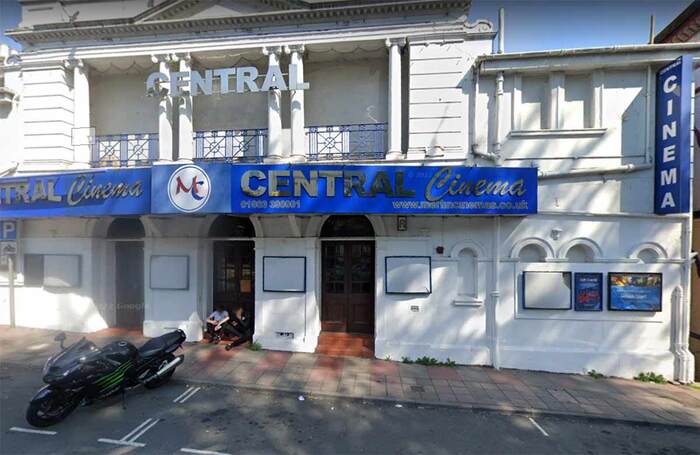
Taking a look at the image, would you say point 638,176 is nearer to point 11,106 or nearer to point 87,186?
point 87,186

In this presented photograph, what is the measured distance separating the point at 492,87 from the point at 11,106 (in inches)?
525

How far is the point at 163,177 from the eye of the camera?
21.7 ft

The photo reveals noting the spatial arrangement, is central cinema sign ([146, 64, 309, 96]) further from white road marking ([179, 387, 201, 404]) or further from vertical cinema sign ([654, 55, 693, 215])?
vertical cinema sign ([654, 55, 693, 215])

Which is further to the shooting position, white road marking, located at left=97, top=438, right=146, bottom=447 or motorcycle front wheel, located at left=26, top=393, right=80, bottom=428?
motorcycle front wheel, located at left=26, top=393, right=80, bottom=428

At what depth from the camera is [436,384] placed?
20.8 feet

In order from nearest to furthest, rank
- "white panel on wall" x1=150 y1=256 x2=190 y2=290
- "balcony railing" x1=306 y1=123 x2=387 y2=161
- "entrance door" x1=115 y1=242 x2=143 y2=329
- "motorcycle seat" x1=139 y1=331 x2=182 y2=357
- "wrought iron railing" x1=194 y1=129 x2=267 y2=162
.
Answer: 1. "motorcycle seat" x1=139 y1=331 x2=182 y2=357
2. "balcony railing" x1=306 y1=123 x2=387 y2=161
3. "white panel on wall" x1=150 y1=256 x2=190 y2=290
4. "wrought iron railing" x1=194 y1=129 x2=267 y2=162
5. "entrance door" x1=115 y1=242 x2=143 y2=329

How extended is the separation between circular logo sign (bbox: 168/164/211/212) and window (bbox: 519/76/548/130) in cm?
736

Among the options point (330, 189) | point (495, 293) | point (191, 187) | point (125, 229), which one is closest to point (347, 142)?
point (330, 189)

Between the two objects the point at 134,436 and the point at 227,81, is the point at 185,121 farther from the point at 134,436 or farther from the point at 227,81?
the point at 134,436

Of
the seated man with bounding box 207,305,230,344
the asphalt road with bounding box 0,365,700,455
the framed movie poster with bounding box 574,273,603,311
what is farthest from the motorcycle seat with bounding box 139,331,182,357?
the framed movie poster with bounding box 574,273,603,311

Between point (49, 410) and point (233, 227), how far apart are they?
5.28 metres

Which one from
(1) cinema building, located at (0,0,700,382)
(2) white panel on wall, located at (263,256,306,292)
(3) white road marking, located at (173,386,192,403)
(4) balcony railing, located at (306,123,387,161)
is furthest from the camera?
(4) balcony railing, located at (306,123,387,161)

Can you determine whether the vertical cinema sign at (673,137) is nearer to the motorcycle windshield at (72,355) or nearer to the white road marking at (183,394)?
the white road marking at (183,394)

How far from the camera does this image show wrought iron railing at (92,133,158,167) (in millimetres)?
8953
